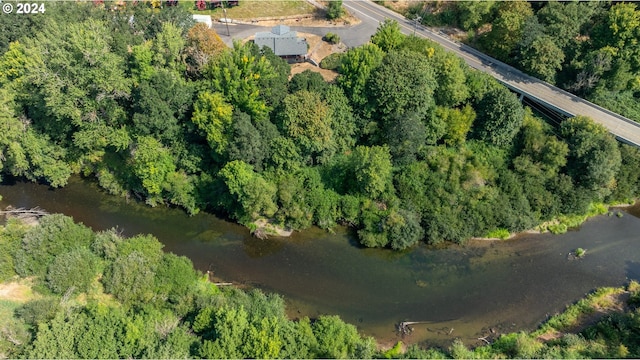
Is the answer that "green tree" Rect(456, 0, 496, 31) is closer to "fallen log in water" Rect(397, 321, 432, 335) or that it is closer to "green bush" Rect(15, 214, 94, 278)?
"fallen log in water" Rect(397, 321, 432, 335)

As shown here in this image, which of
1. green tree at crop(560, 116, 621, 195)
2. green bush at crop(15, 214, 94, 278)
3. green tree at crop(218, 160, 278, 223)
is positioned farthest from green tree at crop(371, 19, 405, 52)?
green bush at crop(15, 214, 94, 278)

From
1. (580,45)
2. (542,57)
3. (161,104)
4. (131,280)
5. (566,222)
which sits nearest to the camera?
(131,280)

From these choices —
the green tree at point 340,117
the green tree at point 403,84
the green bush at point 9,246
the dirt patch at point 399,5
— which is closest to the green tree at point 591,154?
the green tree at point 403,84

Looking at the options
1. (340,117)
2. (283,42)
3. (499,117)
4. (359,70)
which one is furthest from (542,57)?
(283,42)

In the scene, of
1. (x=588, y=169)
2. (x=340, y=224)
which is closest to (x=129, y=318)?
(x=340, y=224)

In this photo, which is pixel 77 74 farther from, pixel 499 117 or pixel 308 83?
pixel 499 117

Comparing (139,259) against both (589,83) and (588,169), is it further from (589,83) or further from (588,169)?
(589,83)

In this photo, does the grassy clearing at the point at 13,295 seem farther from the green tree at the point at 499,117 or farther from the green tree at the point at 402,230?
the green tree at the point at 499,117
